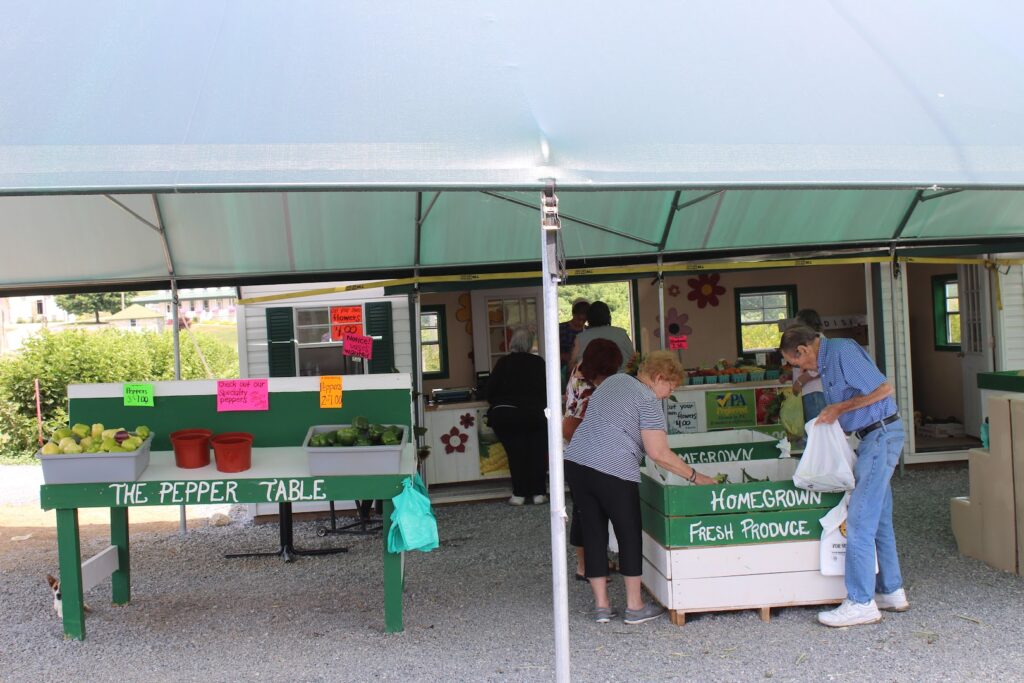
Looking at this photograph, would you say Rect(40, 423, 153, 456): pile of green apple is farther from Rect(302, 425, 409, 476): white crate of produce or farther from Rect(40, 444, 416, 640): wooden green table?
Rect(302, 425, 409, 476): white crate of produce

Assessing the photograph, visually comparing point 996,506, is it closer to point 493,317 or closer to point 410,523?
point 410,523

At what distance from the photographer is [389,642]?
16.4ft

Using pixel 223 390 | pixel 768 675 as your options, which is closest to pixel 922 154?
pixel 768 675

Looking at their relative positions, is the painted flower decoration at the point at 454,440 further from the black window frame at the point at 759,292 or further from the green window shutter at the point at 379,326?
the black window frame at the point at 759,292

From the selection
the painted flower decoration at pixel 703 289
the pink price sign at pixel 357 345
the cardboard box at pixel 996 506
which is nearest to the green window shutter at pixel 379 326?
the pink price sign at pixel 357 345

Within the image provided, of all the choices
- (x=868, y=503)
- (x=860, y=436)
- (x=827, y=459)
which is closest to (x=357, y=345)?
(x=827, y=459)

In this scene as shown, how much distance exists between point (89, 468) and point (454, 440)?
4182 millimetres

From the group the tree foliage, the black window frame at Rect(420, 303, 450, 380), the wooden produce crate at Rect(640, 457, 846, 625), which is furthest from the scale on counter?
the tree foliage

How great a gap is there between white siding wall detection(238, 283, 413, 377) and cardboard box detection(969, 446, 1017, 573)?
467cm

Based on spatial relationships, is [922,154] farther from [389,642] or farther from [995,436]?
[389,642]

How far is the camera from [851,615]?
16.0 ft

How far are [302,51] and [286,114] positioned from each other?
0.55 metres

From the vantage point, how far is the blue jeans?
483 centimetres

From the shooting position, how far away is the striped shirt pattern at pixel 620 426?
193 inches
